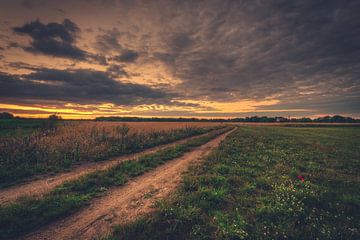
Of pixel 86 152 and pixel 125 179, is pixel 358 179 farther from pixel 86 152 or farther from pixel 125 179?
pixel 86 152

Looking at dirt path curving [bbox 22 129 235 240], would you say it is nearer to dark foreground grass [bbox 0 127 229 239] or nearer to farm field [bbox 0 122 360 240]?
farm field [bbox 0 122 360 240]

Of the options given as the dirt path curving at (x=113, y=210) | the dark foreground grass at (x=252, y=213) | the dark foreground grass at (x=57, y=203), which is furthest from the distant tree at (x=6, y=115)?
the dark foreground grass at (x=252, y=213)

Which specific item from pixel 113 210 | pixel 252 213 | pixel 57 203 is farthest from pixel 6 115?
pixel 252 213

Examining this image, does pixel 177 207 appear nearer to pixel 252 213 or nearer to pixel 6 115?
pixel 252 213

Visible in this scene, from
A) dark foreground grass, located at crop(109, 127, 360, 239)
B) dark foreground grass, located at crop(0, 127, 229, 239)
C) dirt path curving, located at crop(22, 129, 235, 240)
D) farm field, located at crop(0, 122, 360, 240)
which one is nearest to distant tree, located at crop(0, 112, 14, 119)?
farm field, located at crop(0, 122, 360, 240)

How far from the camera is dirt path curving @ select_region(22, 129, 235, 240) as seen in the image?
4602 mm

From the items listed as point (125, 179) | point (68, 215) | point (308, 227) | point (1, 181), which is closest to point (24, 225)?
point (68, 215)

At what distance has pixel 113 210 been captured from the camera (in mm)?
5727

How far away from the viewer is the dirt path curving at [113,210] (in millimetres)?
4602

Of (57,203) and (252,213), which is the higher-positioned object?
(252,213)

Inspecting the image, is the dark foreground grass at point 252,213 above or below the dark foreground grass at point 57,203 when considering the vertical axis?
above

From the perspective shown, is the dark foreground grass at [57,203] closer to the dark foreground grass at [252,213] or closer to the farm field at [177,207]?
the farm field at [177,207]

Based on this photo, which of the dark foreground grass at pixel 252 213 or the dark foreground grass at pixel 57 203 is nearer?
the dark foreground grass at pixel 252 213

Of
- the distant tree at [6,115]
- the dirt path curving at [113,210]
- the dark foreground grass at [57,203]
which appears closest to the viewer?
the dirt path curving at [113,210]
